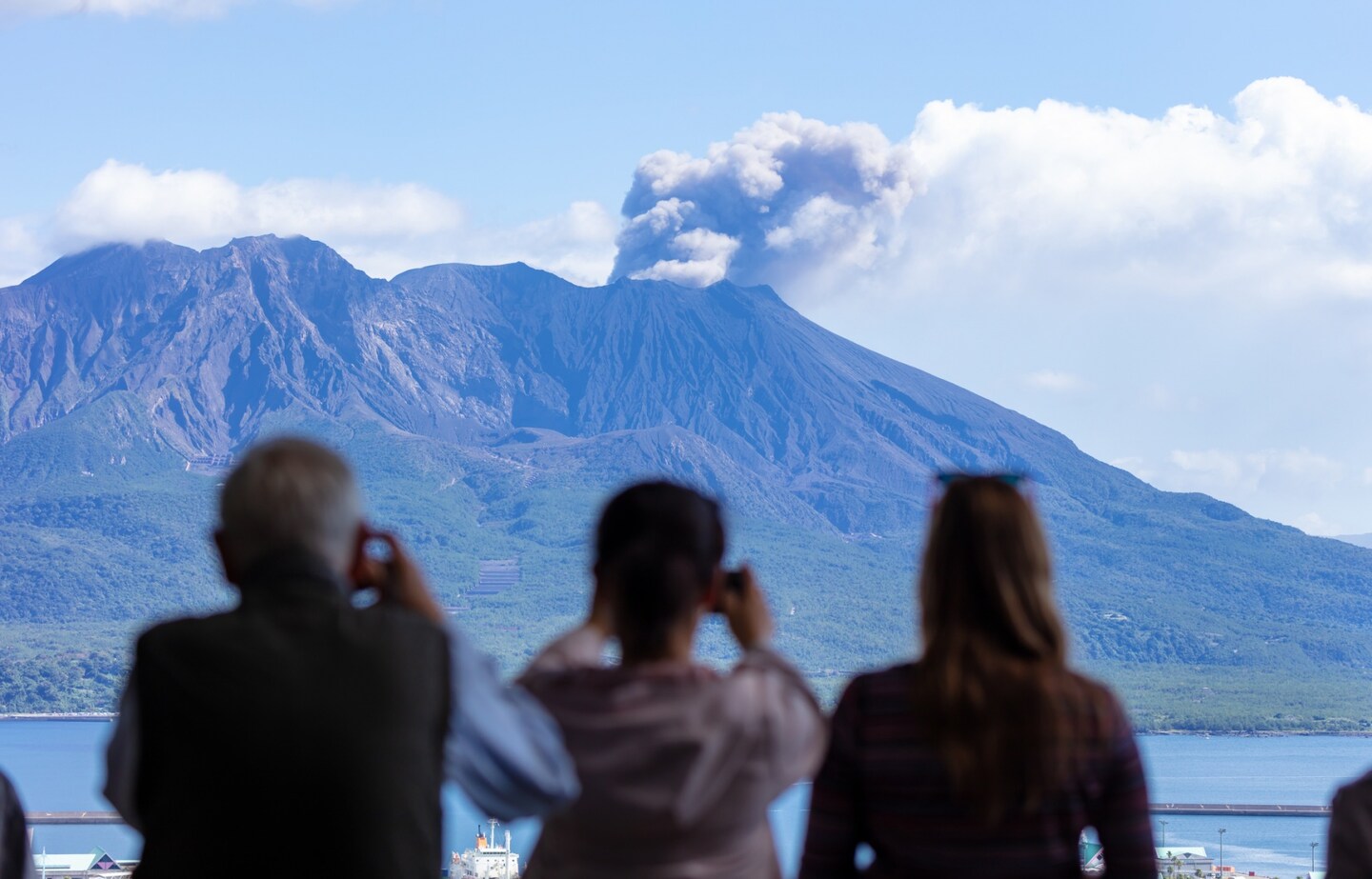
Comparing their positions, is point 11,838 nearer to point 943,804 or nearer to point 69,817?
point 943,804

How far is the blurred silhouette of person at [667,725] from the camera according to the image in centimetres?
150

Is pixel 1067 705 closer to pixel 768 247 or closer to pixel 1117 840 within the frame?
pixel 1117 840

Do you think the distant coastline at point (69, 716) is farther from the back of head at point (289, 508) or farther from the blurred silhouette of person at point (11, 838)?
the back of head at point (289, 508)

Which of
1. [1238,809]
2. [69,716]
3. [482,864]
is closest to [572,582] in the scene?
[69,716]

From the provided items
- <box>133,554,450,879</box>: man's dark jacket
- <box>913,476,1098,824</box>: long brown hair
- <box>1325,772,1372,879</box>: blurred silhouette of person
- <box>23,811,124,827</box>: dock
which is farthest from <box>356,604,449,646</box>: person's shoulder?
<box>23,811,124,827</box>: dock

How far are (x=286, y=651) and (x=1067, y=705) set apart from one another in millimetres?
742

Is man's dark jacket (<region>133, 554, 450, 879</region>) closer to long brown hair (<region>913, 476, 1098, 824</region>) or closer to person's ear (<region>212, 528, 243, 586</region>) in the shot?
person's ear (<region>212, 528, 243, 586</region>)

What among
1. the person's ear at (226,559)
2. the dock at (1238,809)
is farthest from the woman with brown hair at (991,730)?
the dock at (1238,809)

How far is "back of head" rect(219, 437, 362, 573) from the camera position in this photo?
1416 millimetres

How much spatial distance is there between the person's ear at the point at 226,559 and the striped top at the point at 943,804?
62 cm

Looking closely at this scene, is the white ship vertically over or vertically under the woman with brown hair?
under

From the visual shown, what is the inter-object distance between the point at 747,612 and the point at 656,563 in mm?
160

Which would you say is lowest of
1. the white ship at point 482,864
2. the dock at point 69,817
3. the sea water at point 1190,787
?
the sea water at point 1190,787

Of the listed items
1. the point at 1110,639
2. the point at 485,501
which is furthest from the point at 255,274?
the point at 1110,639
